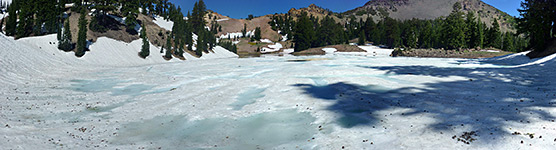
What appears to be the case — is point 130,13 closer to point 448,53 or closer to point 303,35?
point 303,35

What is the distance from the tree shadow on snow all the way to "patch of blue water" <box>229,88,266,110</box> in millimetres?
2133

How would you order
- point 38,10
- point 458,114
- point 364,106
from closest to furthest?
point 458,114
point 364,106
point 38,10

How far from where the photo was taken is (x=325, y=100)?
34.8 feet

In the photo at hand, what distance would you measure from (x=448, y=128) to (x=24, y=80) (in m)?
23.2

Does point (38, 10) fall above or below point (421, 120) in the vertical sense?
above

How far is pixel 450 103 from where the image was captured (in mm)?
9102

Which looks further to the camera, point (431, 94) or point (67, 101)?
point (67, 101)

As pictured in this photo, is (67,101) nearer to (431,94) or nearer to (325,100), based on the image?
(325,100)

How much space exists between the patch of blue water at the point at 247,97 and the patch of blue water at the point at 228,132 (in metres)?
1.76

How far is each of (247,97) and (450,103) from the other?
7497 millimetres

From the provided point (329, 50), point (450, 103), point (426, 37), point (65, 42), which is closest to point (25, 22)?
point (65, 42)

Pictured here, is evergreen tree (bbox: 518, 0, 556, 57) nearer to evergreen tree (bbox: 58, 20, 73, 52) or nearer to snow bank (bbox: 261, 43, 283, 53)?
evergreen tree (bbox: 58, 20, 73, 52)

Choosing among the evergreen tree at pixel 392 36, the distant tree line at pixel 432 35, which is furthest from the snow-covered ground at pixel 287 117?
the evergreen tree at pixel 392 36

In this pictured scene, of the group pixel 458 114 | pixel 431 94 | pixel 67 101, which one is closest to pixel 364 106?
pixel 458 114
